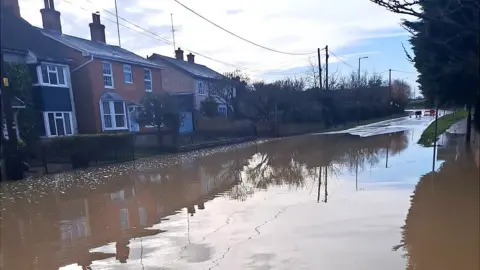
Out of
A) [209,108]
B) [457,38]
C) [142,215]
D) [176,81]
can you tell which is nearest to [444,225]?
[457,38]

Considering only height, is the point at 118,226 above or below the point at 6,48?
below

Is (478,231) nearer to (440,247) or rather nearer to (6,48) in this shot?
(440,247)

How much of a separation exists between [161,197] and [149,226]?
275 cm

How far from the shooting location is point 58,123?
23.4m

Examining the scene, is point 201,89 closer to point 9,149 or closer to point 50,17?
point 50,17

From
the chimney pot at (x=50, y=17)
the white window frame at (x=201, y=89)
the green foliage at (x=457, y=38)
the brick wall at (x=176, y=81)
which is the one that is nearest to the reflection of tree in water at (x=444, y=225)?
the green foliage at (x=457, y=38)

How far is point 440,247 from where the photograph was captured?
17.5 feet

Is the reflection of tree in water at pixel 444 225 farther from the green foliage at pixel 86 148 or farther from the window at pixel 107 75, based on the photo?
the window at pixel 107 75

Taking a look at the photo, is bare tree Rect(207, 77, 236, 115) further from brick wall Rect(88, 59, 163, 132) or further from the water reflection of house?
the water reflection of house

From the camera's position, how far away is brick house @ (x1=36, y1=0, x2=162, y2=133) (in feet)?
82.0

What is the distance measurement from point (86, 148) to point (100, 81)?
30.7 ft

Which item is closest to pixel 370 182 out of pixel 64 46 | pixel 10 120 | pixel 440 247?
pixel 440 247

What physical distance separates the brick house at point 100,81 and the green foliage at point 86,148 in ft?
18.5

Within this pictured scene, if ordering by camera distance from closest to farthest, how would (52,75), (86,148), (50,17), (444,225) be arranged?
(444,225)
(86,148)
(52,75)
(50,17)
